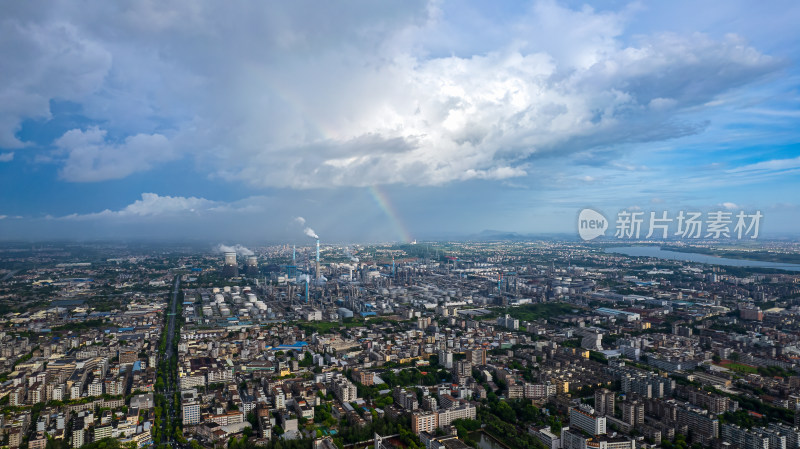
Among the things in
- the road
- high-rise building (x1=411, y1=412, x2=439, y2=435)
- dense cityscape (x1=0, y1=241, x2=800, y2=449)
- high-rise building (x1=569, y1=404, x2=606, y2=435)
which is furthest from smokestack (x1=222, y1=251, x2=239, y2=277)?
high-rise building (x1=569, y1=404, x2=606, y2=435)

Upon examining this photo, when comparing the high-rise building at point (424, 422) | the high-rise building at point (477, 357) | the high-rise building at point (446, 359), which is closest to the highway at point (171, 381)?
the high-rise building at point (424, 422)

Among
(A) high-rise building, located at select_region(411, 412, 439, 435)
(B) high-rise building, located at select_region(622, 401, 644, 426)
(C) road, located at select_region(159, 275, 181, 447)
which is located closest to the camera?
(C) road, located at select_region(159, 275, 181, 447)

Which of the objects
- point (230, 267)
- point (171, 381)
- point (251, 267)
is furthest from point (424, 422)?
point (251, 267)

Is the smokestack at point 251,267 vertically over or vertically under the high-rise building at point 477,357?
over

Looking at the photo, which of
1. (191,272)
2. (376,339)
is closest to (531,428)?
(376,339)

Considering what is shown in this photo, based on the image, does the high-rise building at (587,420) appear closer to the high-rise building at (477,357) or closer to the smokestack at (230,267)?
the high-rise building at (477,357)

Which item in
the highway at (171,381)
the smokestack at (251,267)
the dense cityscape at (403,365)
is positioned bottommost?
the highway at (171,381)

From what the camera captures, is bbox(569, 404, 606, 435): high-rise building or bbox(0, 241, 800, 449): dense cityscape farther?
bbox(0, 241, 800, 449): dense cityscape

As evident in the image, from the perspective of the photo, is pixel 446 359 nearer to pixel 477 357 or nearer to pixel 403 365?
pixel 477 357

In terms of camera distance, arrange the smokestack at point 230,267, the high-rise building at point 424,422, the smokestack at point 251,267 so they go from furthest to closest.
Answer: the smokestack at point 251,267 → the smokestack at point 230,267 → the high-rise building at point 424,422

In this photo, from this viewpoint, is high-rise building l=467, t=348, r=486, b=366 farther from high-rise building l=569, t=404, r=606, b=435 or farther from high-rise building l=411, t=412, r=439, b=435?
high-rise building l=411, t=412, r=439, b=435
